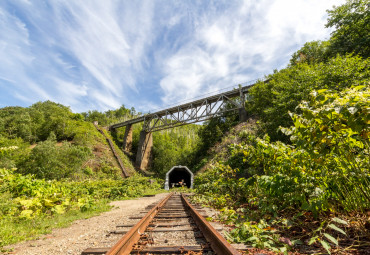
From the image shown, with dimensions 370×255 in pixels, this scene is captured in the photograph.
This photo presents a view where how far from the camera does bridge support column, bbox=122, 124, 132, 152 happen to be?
38.4 meters

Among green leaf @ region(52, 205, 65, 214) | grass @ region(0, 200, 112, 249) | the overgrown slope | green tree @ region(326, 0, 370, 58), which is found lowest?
grass @ region(0, 200, 112, 249)

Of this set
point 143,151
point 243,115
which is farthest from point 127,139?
point 243,115

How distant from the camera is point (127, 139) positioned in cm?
3916

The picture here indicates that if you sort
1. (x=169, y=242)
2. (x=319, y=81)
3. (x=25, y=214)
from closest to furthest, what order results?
(x=169, y=242), (x=25, y=214), (x=319, y=81)

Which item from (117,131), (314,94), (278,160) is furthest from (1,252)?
(117,131)

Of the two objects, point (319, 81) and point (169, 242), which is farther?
point (319, 81)

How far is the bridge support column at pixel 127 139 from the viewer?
38375 mm

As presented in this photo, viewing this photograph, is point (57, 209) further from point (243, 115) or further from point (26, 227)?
point (243, 115)

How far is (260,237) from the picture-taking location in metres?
2.56

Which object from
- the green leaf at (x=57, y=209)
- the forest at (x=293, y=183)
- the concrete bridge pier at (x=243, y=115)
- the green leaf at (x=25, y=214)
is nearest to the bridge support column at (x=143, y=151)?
the forest at (x=293, y=183)

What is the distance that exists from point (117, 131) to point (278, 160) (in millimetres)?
44064

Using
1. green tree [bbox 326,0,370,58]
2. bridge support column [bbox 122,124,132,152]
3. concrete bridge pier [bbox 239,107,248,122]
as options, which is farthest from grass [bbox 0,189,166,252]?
bridge support column [bbox 122,124,132,152]

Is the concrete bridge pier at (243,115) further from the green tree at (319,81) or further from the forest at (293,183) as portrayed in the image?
the green tree at (319,81)

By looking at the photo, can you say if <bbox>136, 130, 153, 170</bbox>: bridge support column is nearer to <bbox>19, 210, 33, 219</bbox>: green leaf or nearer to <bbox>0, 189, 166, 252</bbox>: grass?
<bbox>0, 189, 166, 252</bbox>: grass
